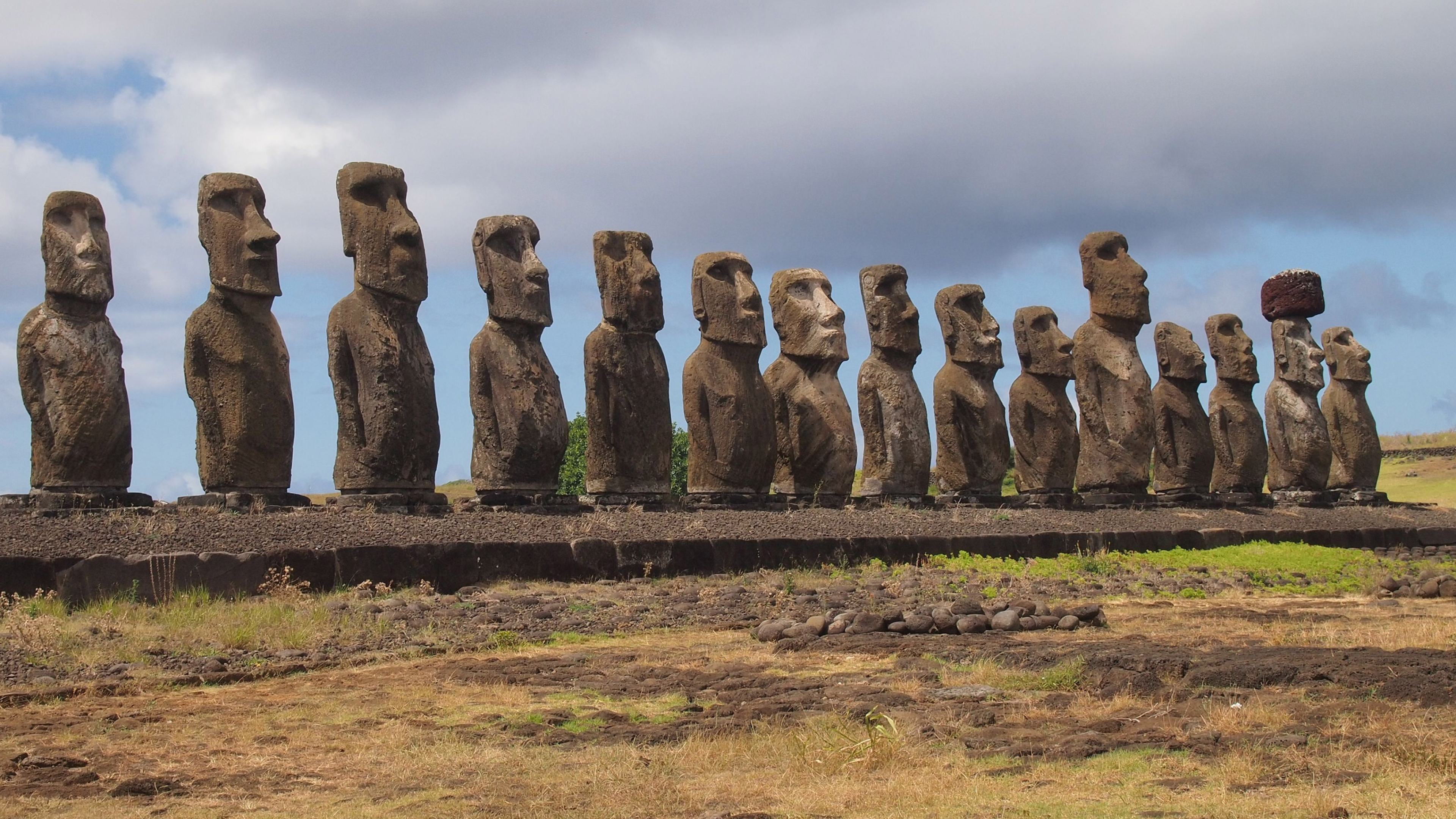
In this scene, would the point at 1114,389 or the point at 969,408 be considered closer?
the point at 969,408

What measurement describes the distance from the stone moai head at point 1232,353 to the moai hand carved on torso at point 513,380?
12201 millimetres

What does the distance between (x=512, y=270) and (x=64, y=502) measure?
14.5ft

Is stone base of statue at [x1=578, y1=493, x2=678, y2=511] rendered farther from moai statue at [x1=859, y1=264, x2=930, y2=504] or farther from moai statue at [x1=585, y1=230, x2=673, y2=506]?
moai statue at [x1=859, y1=264, x2=930, y2=504]

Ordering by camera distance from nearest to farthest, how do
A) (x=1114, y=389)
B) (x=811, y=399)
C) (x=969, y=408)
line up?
1. (x=811, y=399)
2. (x=969, y=408)
3. (x=1114, y=389)

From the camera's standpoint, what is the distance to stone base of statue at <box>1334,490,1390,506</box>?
23.3 metres

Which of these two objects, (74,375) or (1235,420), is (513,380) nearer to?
(74,375)

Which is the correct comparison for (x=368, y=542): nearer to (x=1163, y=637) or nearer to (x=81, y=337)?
(x=81, y=337)

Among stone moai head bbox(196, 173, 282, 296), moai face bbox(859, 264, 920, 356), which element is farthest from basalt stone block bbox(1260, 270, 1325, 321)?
stone moai head bbox(196, 173, 282, 296)

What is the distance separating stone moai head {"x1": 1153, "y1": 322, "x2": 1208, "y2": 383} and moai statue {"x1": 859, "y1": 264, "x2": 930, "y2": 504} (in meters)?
5.18

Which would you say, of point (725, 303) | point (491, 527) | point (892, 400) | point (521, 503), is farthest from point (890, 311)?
point (491, 527)

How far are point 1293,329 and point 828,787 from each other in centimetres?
2030

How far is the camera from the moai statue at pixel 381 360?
12.7 meters

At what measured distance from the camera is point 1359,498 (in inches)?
924

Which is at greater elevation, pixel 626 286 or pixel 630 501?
pixel 626 286
